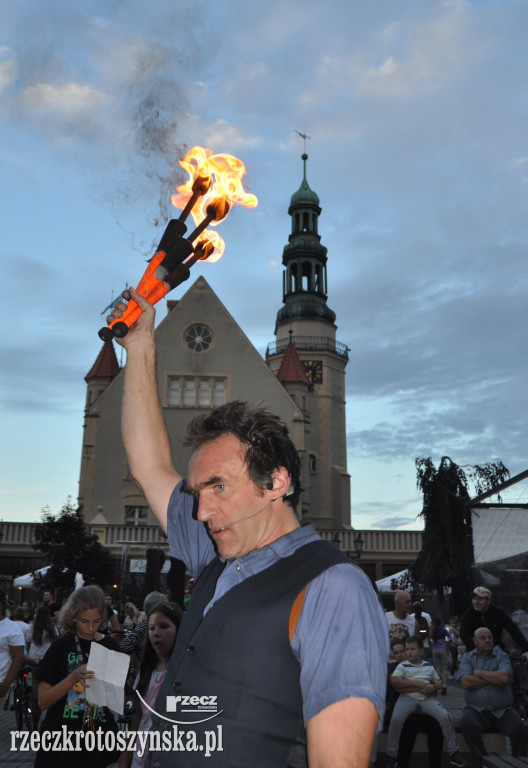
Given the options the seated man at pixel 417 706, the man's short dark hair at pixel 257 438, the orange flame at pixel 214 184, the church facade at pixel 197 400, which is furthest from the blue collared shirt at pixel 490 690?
the church facade at pixel 197 400

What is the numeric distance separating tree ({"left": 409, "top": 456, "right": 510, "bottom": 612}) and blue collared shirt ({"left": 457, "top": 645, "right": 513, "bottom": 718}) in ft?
48.8

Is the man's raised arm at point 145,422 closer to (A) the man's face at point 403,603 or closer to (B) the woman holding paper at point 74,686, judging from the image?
(B) the woman holding paper at point 74,686

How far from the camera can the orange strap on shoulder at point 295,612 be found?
1830 millimetres

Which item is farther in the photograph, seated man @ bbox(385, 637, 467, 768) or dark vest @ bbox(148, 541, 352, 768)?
seated man @ bbox(385, 637, 467, 768)

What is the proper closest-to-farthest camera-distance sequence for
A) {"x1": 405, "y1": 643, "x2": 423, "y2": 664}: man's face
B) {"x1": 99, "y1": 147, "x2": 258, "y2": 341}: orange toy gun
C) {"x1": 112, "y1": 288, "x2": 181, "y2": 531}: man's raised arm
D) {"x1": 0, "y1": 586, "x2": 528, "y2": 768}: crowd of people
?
{"x1": 112, "y1": 288, "x2": 181, "y2": 531}: man's raised arm, {"x1": 99, "y1": 147, "x2": 258, "y2": 341}: orange toy gun, {"x1": 0, "y1": 586, "x2": 528, "y2": 768}: crowd of people, {"x1": 405, "y1": 643, "x2": 423, "y2": 664}: man's face

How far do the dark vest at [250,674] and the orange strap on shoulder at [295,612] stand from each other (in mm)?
12

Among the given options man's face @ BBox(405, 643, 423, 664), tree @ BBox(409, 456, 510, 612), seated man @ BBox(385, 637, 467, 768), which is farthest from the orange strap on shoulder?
tree @ BBox(409, 456, 510, 612)

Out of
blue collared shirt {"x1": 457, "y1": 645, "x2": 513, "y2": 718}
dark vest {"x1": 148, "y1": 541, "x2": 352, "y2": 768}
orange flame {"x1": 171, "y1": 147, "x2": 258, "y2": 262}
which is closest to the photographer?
dark vest {"x1": 148, "y1": 541, "x2": 352, "y2": 768}

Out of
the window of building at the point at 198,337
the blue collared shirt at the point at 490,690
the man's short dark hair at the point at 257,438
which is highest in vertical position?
the window of building at the point at 198,337

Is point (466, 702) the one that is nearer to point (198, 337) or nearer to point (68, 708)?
point (68, 708)

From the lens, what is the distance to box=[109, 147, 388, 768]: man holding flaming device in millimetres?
1661

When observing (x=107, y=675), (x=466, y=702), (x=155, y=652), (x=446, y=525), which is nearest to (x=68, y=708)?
(x=155, y=652)

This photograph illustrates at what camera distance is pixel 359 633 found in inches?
67.4

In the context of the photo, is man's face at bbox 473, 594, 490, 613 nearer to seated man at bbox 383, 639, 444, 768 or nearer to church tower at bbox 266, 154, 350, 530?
seated man at bbox 383, 639, 444, 768
